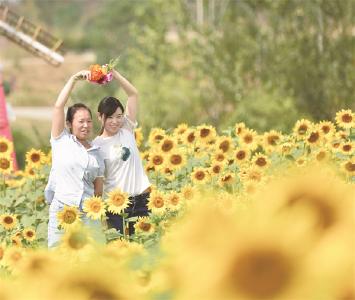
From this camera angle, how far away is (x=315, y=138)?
593 centimetres

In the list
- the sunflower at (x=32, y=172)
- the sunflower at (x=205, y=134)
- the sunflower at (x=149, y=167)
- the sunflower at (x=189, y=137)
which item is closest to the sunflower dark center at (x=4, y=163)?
the sunflower at (x=32, y=172)

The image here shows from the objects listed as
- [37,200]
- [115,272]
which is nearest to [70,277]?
[115,272]

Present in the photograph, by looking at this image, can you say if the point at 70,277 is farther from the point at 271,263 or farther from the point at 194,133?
the point at 194,133

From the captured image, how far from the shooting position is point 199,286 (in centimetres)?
91

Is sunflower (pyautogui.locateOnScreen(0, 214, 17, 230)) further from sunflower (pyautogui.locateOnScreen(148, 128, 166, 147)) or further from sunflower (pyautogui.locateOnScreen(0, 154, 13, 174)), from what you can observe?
sunflower (pyautogui.locateOnScreen(148, 128, 166, 147))

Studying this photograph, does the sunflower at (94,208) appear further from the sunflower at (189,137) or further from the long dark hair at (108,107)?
the sunflower at (189,137)

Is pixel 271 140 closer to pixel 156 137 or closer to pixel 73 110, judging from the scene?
pixel 156 137

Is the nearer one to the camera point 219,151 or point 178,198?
point 178,198

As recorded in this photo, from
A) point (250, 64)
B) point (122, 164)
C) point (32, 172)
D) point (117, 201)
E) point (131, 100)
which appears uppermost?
point (250, 64)

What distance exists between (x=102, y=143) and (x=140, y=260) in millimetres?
4189

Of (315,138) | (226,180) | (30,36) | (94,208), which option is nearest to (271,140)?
(315,138)

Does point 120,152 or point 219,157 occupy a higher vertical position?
point 219,157

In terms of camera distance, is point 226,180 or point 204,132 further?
point 204,132

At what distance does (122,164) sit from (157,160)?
0.65 meters
